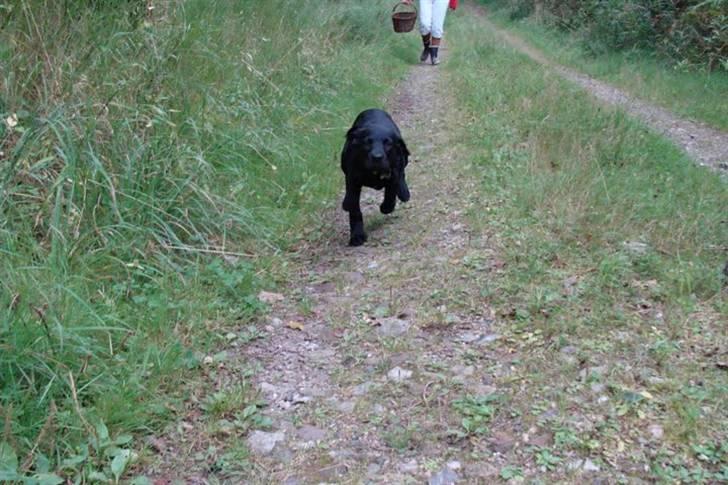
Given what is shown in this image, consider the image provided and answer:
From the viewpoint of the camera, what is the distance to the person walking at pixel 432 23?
12.5 metres

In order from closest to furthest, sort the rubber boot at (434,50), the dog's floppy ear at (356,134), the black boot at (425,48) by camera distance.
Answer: the dog's floppy ear at (356,134) → the rubber boot at (434,50) → the black boot at (425,48)

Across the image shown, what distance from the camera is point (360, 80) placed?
9.39m

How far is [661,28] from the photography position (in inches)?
473

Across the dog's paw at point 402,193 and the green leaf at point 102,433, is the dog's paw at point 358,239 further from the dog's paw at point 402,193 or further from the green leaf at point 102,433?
the green leaf at point 102,433

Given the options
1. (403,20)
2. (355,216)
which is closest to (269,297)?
(355,216)

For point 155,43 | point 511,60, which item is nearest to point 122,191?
point 155,43

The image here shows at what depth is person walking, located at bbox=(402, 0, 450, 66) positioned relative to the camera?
12.5 meters

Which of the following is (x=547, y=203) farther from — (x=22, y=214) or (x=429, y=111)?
(x=429, y=111)

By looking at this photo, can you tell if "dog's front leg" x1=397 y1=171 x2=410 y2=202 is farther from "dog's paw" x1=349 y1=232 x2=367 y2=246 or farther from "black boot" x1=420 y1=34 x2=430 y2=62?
"black boot" x1=420 y1=34 x2=430 y2=62

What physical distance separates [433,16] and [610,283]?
971 centimetres

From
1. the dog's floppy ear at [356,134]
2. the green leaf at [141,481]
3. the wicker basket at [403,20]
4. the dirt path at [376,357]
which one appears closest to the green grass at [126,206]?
the green leaf at [141,481]

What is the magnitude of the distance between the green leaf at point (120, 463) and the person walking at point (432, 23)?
11124 millimetres

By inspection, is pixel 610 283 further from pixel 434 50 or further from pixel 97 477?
pixel 434 50

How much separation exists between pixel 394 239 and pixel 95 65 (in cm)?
217
